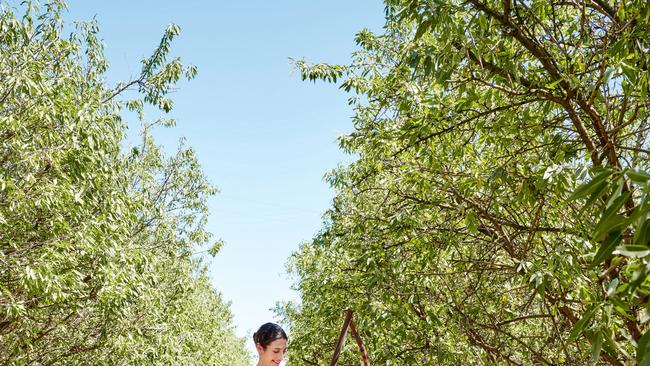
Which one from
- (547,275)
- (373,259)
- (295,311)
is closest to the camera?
(547,275)

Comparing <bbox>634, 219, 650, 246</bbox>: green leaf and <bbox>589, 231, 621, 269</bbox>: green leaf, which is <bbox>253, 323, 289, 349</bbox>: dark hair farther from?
<bbox>634, 219, 650, 246</bbox>: green leaf

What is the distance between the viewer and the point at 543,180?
188 inches

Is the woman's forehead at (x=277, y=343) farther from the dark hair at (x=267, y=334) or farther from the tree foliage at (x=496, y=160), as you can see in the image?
the tree foliage at (x=496, y=160)

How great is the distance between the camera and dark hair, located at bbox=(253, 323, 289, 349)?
539 cm

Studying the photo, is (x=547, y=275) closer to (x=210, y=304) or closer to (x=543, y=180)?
(x=543, y=180)

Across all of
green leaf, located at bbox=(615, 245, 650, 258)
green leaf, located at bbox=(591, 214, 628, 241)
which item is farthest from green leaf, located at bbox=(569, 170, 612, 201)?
green leaf, located at bbox=(615, 245, 650, 258)

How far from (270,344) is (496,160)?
3797mm

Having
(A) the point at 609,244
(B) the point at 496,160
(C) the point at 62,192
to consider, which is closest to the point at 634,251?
(A) the point at 609,244

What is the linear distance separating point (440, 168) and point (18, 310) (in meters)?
6.81

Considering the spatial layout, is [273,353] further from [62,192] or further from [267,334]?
[62,192]

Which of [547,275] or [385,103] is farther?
[385,103]

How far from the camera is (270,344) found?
539 cm

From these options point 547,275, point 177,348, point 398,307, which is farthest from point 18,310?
point 177,348

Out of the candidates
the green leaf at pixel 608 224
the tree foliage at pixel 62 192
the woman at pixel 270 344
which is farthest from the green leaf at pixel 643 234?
the tree foliage at pixel 62 192
